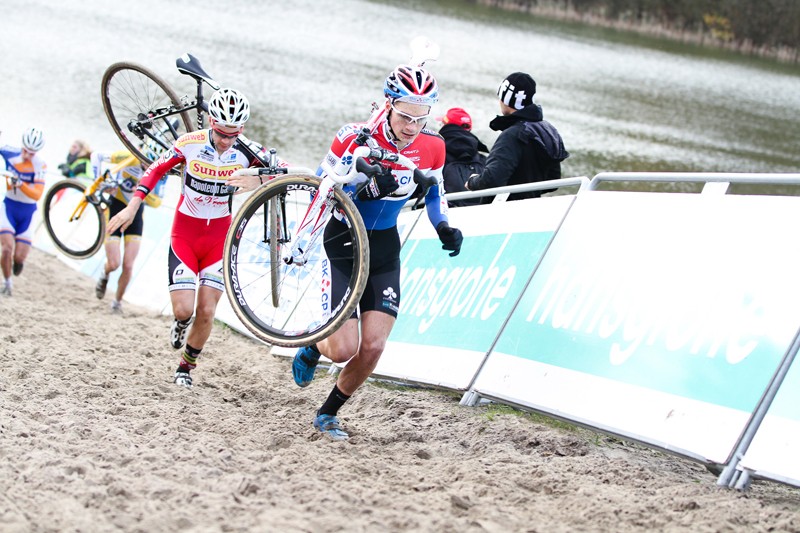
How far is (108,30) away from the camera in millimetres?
39312

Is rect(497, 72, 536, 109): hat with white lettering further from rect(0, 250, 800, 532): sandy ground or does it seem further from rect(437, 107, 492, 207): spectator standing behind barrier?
rect(0, 250, 800, 532): sandy ground

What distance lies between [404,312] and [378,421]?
66.5 inches

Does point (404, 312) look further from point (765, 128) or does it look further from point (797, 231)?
point (765, 128)

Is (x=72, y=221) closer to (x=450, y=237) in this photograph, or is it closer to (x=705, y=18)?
(x=450, y=237)

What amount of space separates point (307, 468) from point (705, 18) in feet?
254

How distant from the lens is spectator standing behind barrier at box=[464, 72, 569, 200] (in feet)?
28.9

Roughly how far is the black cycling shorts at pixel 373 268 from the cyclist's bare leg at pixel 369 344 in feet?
0.18

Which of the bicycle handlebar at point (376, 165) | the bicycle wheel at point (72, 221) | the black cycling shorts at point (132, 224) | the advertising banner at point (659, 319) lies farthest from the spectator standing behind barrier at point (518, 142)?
the bicycle wheel at point (72, 221)

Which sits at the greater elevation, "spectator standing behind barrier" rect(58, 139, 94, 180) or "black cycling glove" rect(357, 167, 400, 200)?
"black cycling glove" rect(357, 167, 400, 200)

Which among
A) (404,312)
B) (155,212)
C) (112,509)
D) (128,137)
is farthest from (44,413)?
(155,212)

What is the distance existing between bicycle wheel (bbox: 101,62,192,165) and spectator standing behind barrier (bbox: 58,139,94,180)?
7.60 metres

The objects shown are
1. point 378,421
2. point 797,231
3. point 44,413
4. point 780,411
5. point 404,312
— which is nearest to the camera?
point 780,411

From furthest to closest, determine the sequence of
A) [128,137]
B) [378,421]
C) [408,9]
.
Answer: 1. [408,9]
2. [128,137]
3. [378,421]

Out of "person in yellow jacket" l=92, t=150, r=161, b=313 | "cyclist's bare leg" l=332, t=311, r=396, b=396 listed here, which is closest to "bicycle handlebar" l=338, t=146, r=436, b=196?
"cyclist's bare leg" l=332, t=311, r=396, b=396
